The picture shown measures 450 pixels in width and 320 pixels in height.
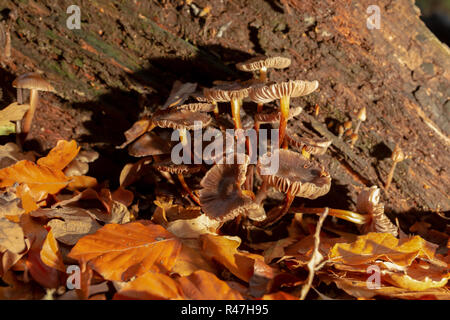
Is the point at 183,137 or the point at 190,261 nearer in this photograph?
the point at 190,261

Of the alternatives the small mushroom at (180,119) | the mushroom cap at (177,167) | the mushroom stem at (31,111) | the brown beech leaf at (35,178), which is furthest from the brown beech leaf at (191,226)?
the mushroom stem at (31,111)

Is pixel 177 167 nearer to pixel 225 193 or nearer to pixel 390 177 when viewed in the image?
pixel 225 193

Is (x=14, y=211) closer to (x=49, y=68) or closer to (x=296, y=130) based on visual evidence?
(x=49, y=68)

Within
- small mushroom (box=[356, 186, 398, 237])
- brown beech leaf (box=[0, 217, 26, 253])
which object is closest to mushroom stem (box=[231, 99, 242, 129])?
small mushroom (box=[356, 186, 398, 237])

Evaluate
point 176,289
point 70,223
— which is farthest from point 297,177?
point 70,223

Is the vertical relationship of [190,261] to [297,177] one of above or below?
below
